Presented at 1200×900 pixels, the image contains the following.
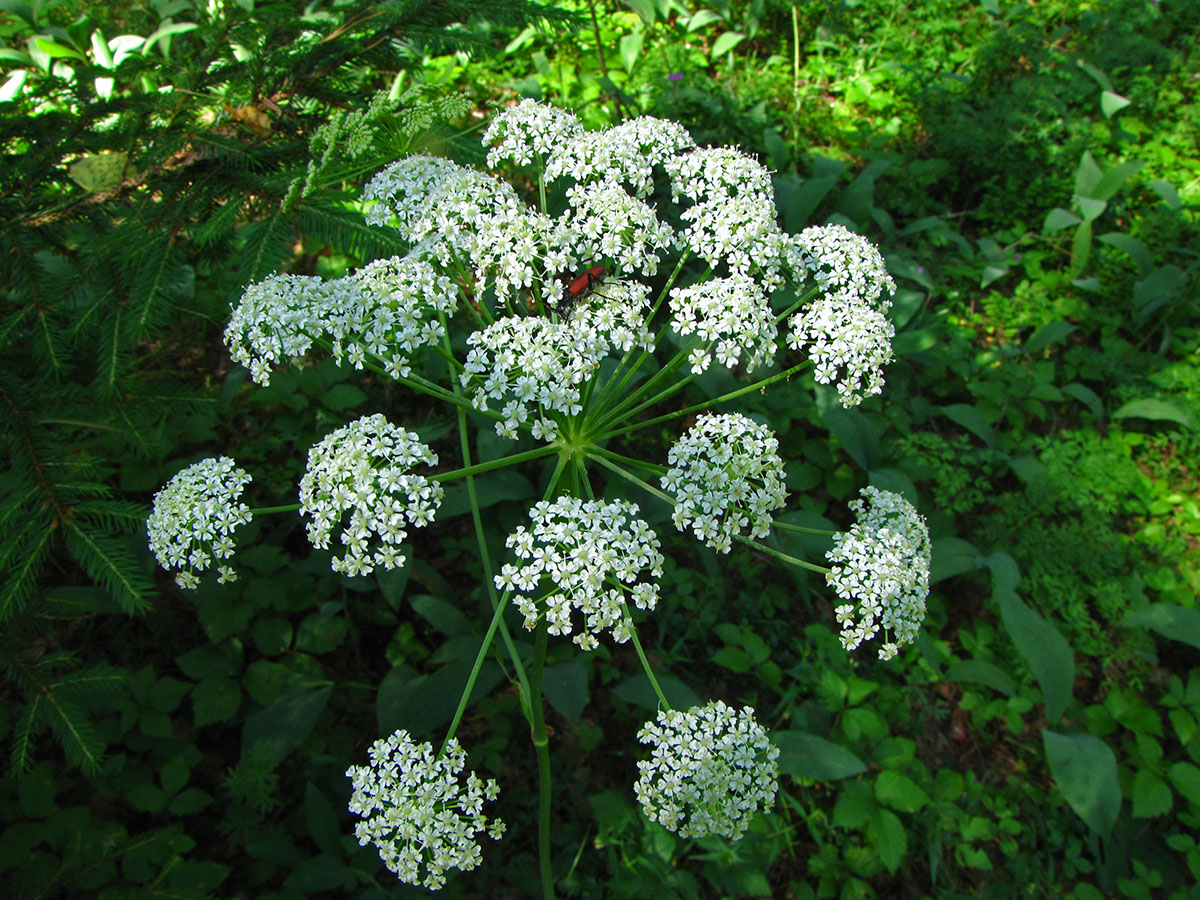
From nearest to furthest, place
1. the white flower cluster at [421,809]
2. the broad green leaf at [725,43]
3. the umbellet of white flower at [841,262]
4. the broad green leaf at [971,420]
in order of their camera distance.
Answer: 1. the white flower cluster at [421,809]
2. the umbellet of white flower at [841,262]
3. the broad green leaf at [971,420]
4. the broad green leaf at [725,43]

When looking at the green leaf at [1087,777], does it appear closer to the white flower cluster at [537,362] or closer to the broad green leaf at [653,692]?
the broad green leaf at [653,692]

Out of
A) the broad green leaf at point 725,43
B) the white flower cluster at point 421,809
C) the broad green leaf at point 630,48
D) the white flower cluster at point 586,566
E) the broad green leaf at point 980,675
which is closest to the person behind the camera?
the white flower cluster at point 586,566

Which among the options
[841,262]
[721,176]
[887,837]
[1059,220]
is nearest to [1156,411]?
[1059,220]

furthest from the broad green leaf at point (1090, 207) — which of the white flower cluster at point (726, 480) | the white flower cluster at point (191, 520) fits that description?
the white flower cluster at point (191, 520)

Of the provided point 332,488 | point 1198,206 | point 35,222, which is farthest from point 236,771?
point 1198,206

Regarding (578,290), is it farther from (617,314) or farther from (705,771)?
(705,771)

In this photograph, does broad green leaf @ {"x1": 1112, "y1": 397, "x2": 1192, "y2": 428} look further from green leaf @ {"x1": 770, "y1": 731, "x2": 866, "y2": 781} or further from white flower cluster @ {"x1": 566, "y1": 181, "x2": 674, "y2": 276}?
white flower cluster @ {"x1": 566, "y1": 181, "x2": 674, "y2": 276}
